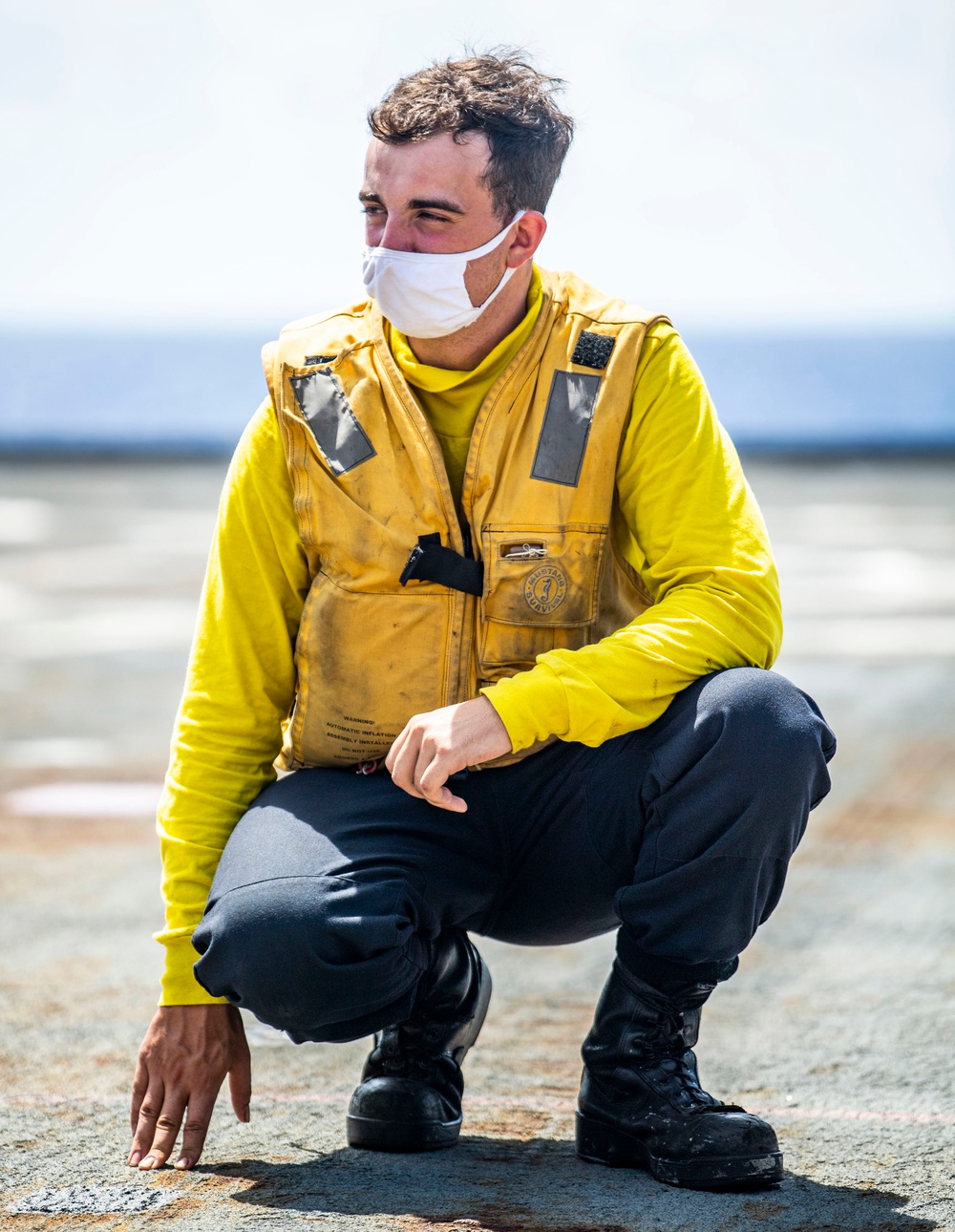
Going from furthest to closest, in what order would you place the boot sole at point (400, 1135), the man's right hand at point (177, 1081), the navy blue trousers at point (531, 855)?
the boot sole at point (400, 1135) < the man's right hand at point (177, 1081) < the navy blue trousers at point (531, 855)

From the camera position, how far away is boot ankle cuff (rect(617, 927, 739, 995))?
2283mm

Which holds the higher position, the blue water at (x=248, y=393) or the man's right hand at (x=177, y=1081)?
the man's right hand at (x=177, y=1081)

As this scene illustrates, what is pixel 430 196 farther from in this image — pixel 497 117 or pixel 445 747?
pixel 445 747

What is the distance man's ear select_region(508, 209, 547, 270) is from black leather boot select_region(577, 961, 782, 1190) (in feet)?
3.84

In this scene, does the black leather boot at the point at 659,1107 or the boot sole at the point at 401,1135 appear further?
the boot sole at the point at 401,1135

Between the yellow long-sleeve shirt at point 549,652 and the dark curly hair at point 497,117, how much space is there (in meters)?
0.24

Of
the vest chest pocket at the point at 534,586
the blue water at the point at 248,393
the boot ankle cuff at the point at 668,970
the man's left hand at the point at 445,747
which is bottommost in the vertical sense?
the blue water at the point at 248,393

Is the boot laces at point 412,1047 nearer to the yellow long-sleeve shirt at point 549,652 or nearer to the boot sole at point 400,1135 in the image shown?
the boot sole at point 400,1135

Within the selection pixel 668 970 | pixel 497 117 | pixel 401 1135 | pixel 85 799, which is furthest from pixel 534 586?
pixel 85 799

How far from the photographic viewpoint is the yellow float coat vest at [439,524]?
247cm

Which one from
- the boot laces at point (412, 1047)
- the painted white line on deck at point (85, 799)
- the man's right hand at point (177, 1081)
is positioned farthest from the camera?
the painted white line on deck at point (85, 799)

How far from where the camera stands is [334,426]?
249 centimetres

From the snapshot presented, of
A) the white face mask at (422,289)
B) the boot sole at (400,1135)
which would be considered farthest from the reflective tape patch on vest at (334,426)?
the boot sole at (400,1135)

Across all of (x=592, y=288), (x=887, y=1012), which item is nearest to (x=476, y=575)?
(x=592, y=288)
